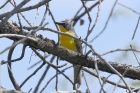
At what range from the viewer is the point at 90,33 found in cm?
349

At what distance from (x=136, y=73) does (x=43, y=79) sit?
1072 mm

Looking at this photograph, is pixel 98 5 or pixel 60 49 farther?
pixel 60 49

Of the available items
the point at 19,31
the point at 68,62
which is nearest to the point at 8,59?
the point at 19,31

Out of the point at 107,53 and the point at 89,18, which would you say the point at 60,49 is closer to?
the point at 89,18

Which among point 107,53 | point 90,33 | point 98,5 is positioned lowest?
point 107,53

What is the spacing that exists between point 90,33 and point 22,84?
0.80m

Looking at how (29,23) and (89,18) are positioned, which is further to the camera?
(29,23)

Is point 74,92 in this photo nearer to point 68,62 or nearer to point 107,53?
point 107,53

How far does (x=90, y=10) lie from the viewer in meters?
3.70

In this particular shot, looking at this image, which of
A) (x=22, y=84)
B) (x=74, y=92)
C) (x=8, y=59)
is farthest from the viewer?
(x=8, y=59)

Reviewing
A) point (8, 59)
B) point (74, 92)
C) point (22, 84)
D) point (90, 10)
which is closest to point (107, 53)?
point (74, 92)

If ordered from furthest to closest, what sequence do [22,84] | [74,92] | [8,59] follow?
[8,59], [22,84], [74,92]

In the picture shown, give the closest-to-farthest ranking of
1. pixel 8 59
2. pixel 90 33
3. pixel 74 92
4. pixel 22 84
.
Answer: pixel 74 92, pixel 90 33, pixel 22 84, pixel 8 59

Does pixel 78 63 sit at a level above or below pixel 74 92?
above
